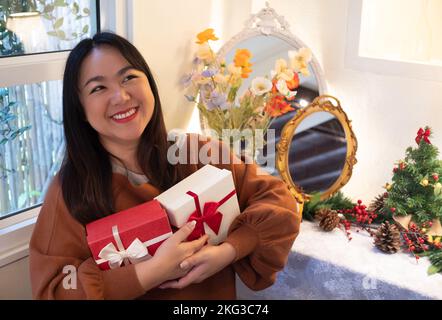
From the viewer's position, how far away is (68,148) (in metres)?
1.11

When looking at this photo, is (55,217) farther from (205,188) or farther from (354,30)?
(354,30)

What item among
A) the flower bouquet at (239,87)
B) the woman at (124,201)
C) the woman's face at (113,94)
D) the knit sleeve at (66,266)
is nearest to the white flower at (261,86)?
the flower bouquet at (239,87)

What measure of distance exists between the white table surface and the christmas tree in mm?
135

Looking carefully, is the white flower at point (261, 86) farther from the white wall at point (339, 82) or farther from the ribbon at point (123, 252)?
the ribbon at point (123, 252)

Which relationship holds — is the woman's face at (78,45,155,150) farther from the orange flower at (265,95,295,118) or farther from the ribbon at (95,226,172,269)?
the orange flower at (265,95,295,118)

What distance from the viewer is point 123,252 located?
→ 3.27ft

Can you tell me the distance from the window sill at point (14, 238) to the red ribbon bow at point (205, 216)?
1.68ft

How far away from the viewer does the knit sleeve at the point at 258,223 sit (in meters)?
1.13

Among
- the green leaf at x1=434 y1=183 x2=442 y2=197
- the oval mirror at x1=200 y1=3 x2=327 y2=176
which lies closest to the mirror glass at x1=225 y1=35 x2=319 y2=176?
the oval mirror at x1=200 y1=3 x2=327 y2=176

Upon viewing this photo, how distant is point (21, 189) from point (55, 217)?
43cm

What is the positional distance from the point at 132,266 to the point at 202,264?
15 cm

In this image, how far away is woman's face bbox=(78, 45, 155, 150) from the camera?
1.06 meters

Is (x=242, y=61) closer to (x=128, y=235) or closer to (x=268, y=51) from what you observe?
(x=268, y=51)

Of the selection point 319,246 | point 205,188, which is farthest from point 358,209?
point 205,188
